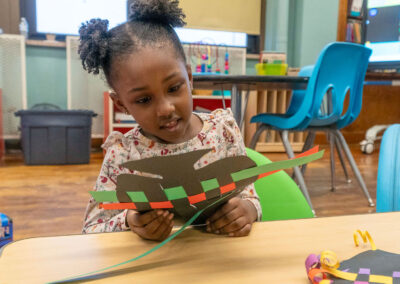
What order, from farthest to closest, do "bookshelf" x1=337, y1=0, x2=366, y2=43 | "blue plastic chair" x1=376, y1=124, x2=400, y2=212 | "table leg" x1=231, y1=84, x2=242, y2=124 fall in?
"bookshelf" x1=337, y1=0, x2=366, y2=43 → "table leg" x1=231, y1=84, x2=242, y2=124 → "blue plastic chair" x1=376, y1=124, x2=400, y2=212

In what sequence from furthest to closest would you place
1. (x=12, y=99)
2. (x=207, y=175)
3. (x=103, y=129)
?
(x=103, y=129) < (x=12, y=99) < (x=207, y=175)

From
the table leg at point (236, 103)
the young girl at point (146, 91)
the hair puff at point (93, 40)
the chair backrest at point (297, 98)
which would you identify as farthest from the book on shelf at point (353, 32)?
the hair puff at point (93, 40)

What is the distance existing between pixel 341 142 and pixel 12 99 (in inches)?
112

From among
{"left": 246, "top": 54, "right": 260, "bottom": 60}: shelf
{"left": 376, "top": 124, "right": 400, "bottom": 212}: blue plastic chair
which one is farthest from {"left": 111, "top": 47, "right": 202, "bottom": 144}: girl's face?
{"left": 246, "top": 54, "right": 260, "bottom": 60}: shelf

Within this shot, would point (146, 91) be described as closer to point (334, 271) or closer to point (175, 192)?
point (175, 192)

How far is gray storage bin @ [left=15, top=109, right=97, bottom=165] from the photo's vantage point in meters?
3.02

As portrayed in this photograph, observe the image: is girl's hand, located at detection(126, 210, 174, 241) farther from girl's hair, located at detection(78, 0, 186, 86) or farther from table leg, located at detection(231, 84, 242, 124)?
table leg, located at detection(231, 84, 242, 124)

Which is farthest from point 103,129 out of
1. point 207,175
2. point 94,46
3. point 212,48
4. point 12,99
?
point 207,175

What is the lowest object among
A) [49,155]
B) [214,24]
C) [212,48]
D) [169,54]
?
[49,155]

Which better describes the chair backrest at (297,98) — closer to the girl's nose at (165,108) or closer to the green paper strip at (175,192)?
the girl's nose at (165,108)

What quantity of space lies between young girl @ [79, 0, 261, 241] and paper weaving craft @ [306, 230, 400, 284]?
0.44ft

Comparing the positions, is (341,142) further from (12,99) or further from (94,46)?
(12,99)

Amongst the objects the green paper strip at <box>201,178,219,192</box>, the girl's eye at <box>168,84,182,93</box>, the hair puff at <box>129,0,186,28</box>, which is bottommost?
the green paper strip at <box>201,178,219,192</box>

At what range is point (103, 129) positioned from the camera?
375 cm
